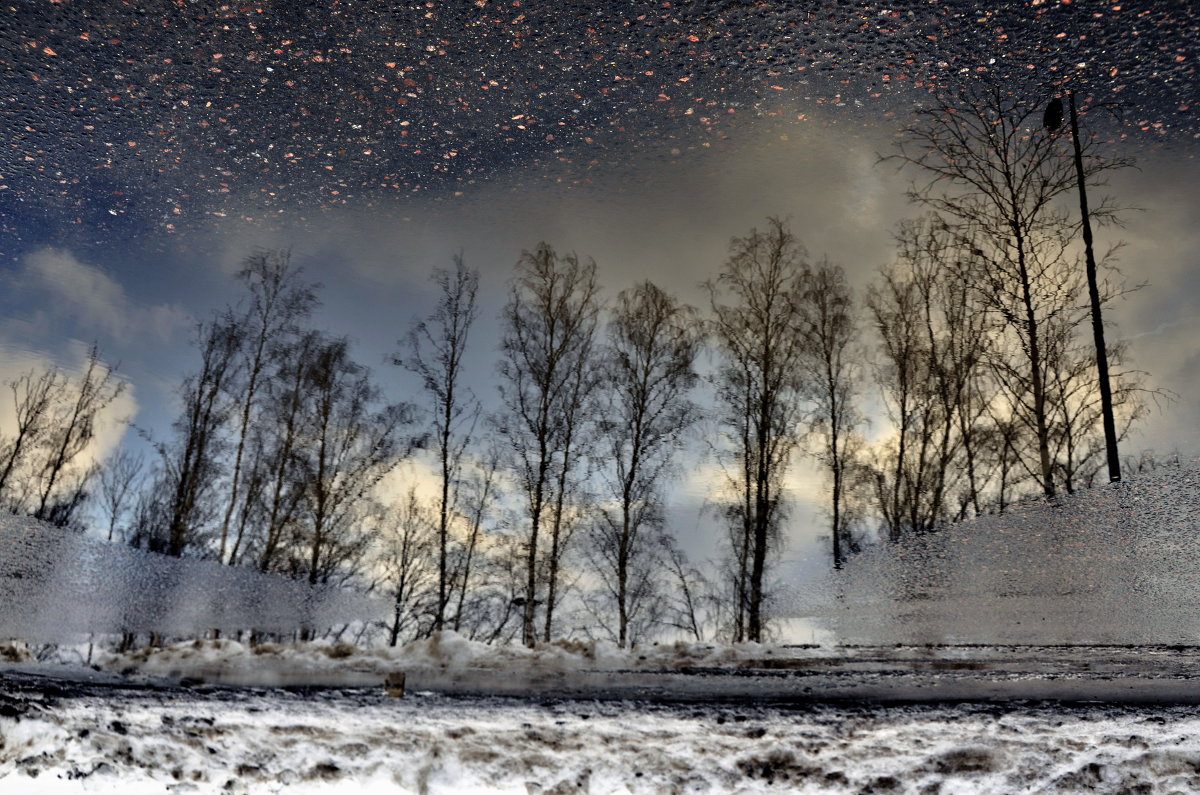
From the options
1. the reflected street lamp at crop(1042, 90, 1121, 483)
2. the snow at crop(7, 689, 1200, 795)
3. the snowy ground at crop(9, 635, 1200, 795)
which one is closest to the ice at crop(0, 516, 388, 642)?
the snowy ground at crop(9, 635, 1200, 795)

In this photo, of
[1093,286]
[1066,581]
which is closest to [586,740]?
[1066,581]

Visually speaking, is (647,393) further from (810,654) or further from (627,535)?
(810,654)

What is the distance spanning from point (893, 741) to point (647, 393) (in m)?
7.74

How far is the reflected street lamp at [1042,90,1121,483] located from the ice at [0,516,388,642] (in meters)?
7.36

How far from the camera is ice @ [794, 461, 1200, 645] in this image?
4195 mm

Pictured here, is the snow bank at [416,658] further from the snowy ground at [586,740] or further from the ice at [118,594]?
the ice at [118,594]

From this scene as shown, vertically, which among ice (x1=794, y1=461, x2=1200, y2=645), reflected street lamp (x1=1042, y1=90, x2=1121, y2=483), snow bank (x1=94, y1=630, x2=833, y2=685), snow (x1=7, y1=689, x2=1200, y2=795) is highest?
reflected street lamp (x1=1042, y1=90, x2=1121, y2=483)

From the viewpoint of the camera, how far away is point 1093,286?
511cm

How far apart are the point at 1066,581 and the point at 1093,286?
2.14 meters

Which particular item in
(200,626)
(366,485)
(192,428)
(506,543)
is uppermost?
(192,428)

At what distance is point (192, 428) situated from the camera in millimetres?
10297

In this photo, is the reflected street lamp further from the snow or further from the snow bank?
the snow

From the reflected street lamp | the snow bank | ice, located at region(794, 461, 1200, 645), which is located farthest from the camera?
the reflected street lamp

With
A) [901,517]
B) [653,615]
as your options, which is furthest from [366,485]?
[901,517]
